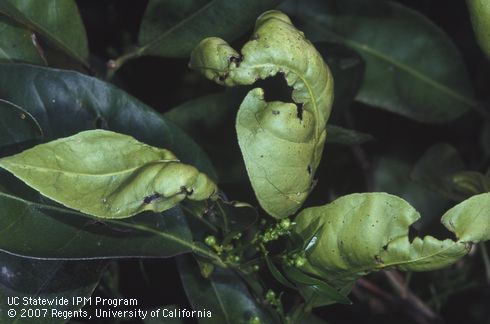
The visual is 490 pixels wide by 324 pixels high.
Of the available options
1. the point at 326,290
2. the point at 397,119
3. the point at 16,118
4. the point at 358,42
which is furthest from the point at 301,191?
the point at 397,119

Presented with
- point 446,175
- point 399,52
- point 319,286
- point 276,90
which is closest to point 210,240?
point 319,286

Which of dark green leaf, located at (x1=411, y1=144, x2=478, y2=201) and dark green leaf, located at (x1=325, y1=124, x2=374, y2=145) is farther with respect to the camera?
dark green leaf, located at (x1=411, y1=144, x2=478, y2=201)

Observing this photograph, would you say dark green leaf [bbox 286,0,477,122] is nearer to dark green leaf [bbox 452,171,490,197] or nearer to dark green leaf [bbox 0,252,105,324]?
dark green leaf [bbox 452,171,490,197]

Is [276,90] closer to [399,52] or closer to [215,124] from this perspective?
[215,124]

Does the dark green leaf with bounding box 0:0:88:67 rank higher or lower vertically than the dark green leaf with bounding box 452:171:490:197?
higher

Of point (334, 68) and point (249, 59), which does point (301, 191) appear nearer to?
point (249, 59)

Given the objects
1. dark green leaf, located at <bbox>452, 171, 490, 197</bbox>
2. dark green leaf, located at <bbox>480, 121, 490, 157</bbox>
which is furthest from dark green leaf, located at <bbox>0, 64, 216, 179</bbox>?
dark green leaf, located at <bbox>480, 121, 490, 157</bbox>
